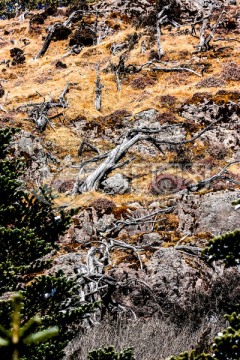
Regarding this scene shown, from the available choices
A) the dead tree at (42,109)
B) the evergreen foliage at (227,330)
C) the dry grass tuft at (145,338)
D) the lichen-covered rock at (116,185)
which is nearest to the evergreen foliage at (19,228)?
the evergreen foliage at (227,330)

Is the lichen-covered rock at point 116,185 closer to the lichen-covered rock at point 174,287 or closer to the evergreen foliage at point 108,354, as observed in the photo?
the lichen-covered rock at point 174,287

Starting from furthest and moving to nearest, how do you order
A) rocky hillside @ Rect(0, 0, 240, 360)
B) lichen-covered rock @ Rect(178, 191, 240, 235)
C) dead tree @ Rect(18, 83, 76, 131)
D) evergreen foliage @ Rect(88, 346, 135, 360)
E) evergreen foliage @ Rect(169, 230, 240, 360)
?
dead tree @ Rect(18, 83, 76, 131) < lichen-covered rock @ Rect(178, 191, 240, 235) < rocky hillside @ Rect(0, 0, 240, 360) < evergreen foliage @ Rect(88, 346, 135, 360) < evergreen foliage @ Rect(169, 230, 240, 360)

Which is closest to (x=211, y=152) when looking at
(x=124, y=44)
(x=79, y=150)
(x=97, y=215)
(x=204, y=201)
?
(x=79, y=150)

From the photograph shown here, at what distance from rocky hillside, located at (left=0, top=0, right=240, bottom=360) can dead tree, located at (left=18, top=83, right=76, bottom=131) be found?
9cm

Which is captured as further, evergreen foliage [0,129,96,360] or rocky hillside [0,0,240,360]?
rocky hillside [0,0,240,360]

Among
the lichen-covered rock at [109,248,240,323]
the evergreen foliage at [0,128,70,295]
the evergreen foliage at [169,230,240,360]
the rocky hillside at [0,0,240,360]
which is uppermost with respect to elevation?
the evergreen foliage at [169,230,240,360]

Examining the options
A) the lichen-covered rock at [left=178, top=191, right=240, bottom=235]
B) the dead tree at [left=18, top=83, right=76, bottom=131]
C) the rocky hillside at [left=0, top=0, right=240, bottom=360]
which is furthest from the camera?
the dead tree at [left=18, top=83, right=76, bottom=131]

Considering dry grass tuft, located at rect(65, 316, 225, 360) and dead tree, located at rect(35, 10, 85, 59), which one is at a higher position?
dry grass tuft, located at rect(65, 316, 225, 360)

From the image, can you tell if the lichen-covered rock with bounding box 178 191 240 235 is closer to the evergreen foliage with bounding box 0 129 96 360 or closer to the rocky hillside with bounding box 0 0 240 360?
the rocky hillside with bounding box 0 0 240 360

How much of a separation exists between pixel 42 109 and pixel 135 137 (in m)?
9.76

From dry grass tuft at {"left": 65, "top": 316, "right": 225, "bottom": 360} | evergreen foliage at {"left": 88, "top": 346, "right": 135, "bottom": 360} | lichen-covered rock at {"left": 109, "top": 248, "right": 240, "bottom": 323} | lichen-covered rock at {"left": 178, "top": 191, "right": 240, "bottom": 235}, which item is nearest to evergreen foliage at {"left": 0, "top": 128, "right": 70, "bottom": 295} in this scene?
evergreen foliage at {"left": 88, "top": 346, "right": 135, "bottom": 360}

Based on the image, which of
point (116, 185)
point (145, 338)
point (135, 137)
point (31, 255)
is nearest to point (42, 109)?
point (135, 137)

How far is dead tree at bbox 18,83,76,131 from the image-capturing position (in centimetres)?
2362

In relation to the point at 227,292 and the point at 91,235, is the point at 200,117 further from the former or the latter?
the point at 227,292
